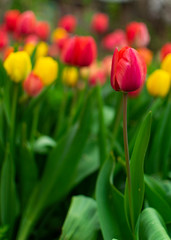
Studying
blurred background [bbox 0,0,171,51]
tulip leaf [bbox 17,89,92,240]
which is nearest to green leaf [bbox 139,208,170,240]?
tulip leaf [bbox 17,89,92,240]

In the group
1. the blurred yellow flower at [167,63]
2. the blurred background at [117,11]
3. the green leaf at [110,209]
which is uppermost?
the blurred yellow flower at [167,63]

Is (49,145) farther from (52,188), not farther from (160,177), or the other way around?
(160,177)

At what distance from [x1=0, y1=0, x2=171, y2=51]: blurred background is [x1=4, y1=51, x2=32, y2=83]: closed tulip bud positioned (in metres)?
4.71

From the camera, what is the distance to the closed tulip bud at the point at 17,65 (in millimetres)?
1067

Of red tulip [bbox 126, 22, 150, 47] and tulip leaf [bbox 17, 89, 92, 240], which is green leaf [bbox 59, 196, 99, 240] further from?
red tulip [bbox 126, 22, 150, 47]

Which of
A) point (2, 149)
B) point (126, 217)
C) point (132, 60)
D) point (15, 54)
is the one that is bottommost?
point (2, 149)

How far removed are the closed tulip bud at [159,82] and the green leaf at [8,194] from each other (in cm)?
51

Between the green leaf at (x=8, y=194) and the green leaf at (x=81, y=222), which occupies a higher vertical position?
the green leaf at (x=81, y=222)

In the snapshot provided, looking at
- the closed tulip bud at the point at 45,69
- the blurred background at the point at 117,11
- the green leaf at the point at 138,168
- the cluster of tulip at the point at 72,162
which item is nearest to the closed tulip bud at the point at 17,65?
the cluster of tulip at the point at 72,162

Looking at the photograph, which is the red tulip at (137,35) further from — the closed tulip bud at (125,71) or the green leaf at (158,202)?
the closed tulip bud at (125,71)

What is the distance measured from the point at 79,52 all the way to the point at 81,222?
1.92ft

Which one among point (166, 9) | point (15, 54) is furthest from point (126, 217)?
point (166, 9)

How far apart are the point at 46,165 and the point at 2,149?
0.15 metres

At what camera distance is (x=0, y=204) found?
116 cm
